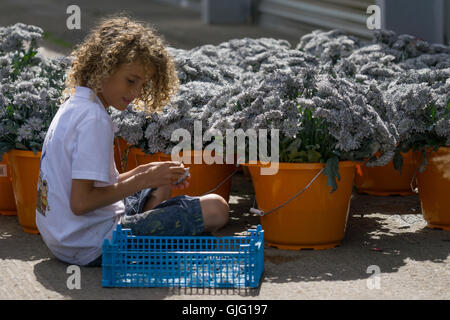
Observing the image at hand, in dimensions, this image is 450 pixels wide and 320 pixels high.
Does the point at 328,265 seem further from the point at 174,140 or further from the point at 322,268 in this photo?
the point at 174,140

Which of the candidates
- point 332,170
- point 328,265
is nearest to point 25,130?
point 332,170

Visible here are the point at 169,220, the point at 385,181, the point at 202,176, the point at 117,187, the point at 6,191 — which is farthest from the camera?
the point at 385,181

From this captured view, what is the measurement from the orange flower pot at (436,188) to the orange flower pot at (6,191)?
92.3 inches

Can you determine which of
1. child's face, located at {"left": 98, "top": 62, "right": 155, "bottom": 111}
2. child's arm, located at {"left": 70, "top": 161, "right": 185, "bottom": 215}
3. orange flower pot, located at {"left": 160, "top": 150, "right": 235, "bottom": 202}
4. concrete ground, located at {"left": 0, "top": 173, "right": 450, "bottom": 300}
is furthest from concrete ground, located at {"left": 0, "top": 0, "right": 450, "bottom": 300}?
child's face, located at {"left": 98, "top": 62, "right": 155, "bottom": 111}

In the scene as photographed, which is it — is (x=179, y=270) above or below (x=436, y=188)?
below

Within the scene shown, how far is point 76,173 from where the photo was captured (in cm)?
342

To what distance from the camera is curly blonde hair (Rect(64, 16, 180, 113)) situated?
3586 millimetres

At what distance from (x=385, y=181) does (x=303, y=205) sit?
134cm

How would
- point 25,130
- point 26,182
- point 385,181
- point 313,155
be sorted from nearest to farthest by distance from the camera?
point 313,155, point 25,130, point 26,182, point 385,181

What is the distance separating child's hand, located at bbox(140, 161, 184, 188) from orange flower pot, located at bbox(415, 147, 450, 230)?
4.80 ft

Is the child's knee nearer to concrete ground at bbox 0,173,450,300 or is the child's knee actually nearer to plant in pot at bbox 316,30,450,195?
concrete ground at bbox 0,173,450,300

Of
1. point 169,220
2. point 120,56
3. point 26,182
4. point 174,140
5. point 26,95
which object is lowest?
point 169,220

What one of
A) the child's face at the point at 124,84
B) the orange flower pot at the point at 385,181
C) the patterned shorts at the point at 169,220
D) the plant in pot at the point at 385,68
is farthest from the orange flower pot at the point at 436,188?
the child's face at the point at 124,84

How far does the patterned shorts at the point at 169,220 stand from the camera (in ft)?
12.2
